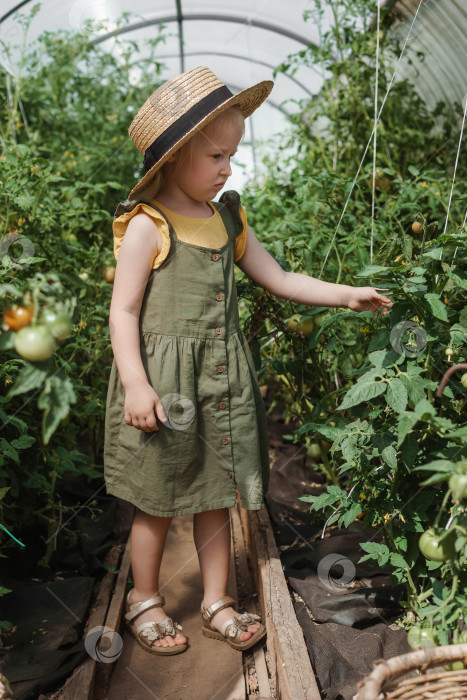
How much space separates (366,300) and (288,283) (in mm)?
211

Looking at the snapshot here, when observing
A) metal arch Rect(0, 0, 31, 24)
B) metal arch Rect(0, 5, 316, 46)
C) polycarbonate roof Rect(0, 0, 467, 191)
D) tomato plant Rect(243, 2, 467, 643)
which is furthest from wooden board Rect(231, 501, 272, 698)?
metal arch Rect(0, 5, 316, 46)

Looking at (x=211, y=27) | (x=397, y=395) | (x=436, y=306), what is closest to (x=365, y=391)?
(x=397, y=395)

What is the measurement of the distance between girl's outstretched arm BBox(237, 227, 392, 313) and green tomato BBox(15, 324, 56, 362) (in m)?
0.98

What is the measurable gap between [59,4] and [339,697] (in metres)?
4.52

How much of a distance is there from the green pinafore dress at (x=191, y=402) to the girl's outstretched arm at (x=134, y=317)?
0.05 meters

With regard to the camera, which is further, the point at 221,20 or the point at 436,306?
the point at 221,20

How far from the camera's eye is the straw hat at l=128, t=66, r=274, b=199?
1385 millimetres

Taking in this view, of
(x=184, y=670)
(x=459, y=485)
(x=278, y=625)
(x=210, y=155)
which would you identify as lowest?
(x=184, y=670)

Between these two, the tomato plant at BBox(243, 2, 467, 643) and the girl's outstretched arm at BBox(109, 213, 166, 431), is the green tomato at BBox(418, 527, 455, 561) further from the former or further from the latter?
the girl's outstretched arm at BBox(109, 213, 166, 431)

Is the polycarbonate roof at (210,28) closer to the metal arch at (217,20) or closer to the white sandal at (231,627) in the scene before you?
the metal arch at (217,20)

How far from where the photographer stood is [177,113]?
4.59ft

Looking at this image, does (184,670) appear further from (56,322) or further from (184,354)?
(56,322)

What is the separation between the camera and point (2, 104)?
3.41 metres

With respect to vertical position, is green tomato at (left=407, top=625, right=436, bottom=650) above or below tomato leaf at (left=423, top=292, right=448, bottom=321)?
below
